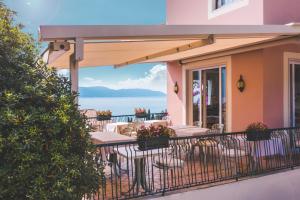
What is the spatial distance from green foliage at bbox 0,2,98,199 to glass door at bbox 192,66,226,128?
29.8 feet

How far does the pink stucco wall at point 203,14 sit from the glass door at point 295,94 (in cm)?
240

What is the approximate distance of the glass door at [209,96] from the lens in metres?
13.6

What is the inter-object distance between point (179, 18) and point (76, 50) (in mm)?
10333

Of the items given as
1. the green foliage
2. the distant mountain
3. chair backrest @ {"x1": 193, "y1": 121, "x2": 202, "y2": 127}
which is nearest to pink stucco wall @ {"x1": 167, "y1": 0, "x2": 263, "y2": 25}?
chair backrest @ {"x1": 193, "y1": 121, "x2": 202, "y2": 127}

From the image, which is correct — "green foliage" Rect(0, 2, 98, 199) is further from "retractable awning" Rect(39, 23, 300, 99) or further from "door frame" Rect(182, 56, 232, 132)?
"door frame" Rect(182, 56, 232, 132)

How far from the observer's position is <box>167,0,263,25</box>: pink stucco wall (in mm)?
11742

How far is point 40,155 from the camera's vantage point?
478 centimetres

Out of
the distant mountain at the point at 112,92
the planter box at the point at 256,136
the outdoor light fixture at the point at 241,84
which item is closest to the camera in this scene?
the planter box at the point at 256,136

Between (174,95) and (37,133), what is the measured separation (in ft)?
39.7

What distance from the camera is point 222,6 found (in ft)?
44.2

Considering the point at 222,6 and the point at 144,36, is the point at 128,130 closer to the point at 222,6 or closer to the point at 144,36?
the point at 222,6

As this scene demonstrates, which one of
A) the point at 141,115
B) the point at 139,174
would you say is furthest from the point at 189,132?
the point at 141,115

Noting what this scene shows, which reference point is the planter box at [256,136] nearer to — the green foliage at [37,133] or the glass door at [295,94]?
the glass door at [295,94]

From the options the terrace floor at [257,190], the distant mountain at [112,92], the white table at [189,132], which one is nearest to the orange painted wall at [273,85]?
the white table at [189,132]
